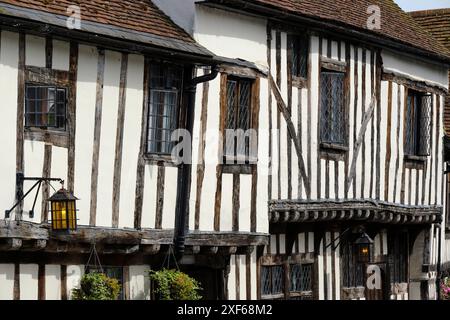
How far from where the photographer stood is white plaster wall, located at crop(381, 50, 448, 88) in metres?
22.2

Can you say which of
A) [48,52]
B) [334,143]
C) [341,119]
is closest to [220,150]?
[334,143]

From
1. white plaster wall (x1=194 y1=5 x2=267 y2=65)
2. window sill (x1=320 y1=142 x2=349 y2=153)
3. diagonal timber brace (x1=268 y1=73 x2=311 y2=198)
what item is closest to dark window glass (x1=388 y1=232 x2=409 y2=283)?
window sill (x1=320 y1=142 x2=349 y2=153)

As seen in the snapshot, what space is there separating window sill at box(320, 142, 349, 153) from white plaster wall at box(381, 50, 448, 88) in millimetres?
2172

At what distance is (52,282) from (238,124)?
4.08m

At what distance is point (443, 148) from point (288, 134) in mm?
5778

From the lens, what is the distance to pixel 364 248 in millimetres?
21094

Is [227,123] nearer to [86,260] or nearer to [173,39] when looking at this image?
[173,39]

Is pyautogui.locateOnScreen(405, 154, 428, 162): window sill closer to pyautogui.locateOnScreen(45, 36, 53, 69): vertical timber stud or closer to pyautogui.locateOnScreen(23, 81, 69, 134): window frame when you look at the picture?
pyautogui.locateOnScreen(23, 81, 69, 134): window frame

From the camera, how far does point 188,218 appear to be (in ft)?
56.0

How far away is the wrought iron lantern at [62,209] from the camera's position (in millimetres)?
14672

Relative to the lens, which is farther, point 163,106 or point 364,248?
point 364,248

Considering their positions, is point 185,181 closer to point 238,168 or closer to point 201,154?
point 201,154

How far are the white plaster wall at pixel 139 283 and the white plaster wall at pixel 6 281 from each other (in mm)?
2090
